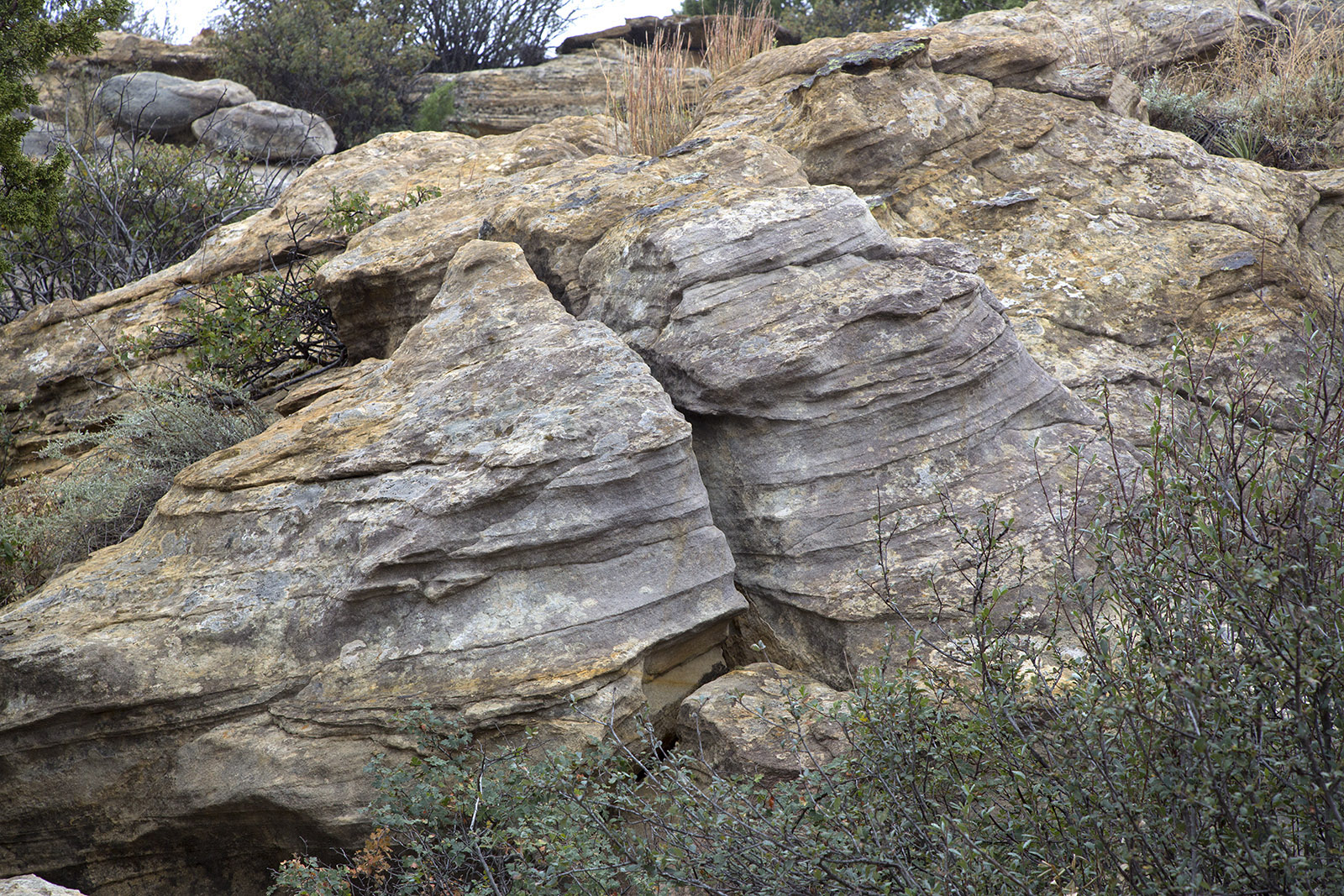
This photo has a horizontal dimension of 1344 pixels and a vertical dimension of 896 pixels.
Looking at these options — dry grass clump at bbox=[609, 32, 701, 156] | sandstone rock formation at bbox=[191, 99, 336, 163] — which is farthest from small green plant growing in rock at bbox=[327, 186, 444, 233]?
sandstone rock formation at bbox=[191, 99, 336, 163]

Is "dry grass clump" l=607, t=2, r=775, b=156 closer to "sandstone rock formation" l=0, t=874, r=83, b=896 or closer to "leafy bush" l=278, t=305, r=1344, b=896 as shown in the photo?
"leafy bush" l=278, t=305, r=1344, b=896

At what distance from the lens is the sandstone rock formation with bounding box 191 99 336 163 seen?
14312mm

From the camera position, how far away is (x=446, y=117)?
1516 centimetres

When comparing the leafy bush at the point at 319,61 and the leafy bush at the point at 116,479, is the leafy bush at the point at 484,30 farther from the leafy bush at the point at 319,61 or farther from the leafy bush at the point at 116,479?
the leafy bush at the point at 116,479

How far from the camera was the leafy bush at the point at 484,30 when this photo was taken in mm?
19906

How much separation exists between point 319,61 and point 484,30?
5.04 metres

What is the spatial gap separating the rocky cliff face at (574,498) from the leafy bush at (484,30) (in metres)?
16.5

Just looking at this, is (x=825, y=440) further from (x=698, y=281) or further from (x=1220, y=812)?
(x=1220, y=812)

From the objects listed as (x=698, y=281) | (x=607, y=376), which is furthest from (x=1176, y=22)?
(x=607, y=376)

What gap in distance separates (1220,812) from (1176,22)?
36.1 feet

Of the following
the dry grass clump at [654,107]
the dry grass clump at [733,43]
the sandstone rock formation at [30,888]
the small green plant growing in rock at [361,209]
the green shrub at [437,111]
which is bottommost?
the sandstone rock formation at [30,888]

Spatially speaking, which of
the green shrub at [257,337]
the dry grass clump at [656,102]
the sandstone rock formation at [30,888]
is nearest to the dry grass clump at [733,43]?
the dry grass clump at [656,102]

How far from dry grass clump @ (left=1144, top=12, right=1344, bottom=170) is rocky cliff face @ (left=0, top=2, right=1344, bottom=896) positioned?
3173mm

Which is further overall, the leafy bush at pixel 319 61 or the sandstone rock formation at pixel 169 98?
the leafy bush at pixel 319 61
